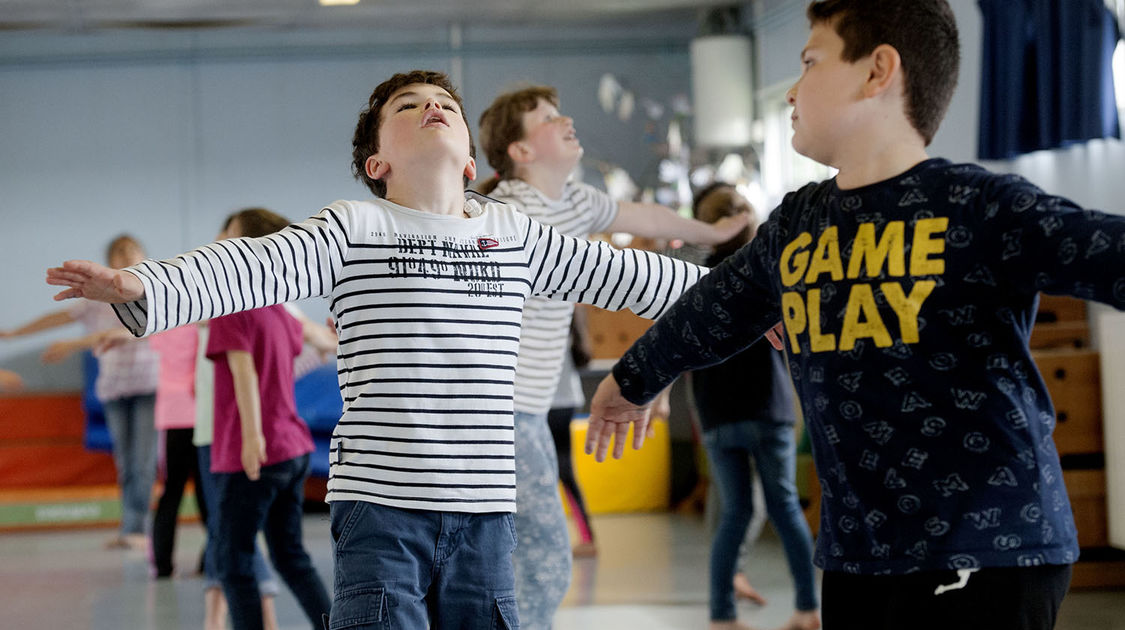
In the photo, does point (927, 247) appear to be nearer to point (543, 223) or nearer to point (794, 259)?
point (794, 259)

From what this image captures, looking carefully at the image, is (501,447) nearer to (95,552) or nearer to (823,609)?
(823,609)

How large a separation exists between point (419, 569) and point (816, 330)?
629 millimetres

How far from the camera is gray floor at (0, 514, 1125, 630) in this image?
3.75 metres

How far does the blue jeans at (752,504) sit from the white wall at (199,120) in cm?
396

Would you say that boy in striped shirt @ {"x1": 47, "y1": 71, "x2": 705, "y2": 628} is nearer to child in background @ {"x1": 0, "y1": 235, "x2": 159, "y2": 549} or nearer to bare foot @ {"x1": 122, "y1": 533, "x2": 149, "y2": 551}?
child in background @ {"x1": 0, "y1": 235, "x2": 159, "y2": 549}

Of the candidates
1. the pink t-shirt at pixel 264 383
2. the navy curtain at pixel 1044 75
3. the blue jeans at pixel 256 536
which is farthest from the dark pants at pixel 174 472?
the navy curtain at pixel 1044 75

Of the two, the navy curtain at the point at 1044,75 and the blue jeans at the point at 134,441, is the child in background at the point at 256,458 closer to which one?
the blue jeans at the point at 134,441

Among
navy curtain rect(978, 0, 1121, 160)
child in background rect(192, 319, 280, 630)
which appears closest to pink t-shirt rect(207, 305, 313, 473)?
child in background rect(192, 319, 280, 630)

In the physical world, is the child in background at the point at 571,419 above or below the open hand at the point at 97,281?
below

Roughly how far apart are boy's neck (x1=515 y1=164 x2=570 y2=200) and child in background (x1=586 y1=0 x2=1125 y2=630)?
4.44ft

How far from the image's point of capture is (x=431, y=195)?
1723 millimetres

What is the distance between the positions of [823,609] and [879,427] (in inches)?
9.6

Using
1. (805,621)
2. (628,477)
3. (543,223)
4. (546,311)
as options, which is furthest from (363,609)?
(628,477)

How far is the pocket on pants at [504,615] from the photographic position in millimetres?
1624
